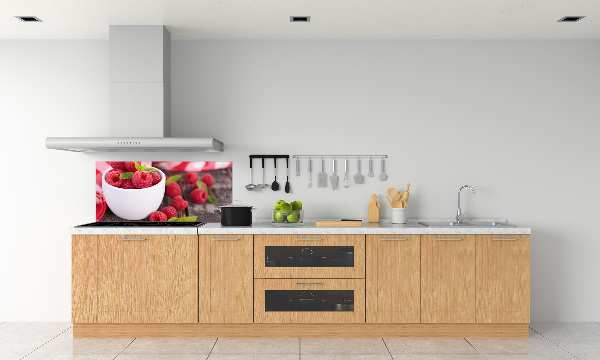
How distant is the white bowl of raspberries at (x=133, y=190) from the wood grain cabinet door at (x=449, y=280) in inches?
95.2

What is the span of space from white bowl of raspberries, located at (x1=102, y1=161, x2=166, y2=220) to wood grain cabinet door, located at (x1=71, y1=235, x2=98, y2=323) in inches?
25.7

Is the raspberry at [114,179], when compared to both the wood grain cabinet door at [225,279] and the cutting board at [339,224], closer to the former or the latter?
the wood grain cabinet door at [225,279]

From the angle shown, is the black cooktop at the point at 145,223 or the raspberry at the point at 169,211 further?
the raspberry at the point at 169,211

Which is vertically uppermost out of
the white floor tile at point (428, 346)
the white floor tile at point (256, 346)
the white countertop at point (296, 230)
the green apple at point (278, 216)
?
the green apple at point (278, 216)

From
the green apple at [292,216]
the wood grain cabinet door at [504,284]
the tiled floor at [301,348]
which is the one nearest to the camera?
the tiled floor at [301,348]

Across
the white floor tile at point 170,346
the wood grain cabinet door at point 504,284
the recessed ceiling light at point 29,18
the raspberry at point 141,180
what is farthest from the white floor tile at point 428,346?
the recessed ceiling light at point 29,18

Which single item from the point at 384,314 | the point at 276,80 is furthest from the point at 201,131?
the point at 384,314

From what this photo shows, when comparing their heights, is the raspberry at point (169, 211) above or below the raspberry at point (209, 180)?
below

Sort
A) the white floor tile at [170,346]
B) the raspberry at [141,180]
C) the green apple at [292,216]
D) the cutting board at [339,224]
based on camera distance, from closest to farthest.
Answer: the white floor tile at [170,346] → the cutting board at [339,224] → the green apple at [292,216] → the raspberry at [141,180]

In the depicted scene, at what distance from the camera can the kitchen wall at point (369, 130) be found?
4.70 m

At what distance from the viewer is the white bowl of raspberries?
15.4 ft

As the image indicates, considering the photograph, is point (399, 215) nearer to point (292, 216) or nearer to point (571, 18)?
point (292, 216)

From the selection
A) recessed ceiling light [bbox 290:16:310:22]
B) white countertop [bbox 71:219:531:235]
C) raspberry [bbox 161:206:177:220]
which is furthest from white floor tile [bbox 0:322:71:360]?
recessed ceiling light [bbox 290:16:310:22]

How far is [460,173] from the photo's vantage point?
4.70 meters
